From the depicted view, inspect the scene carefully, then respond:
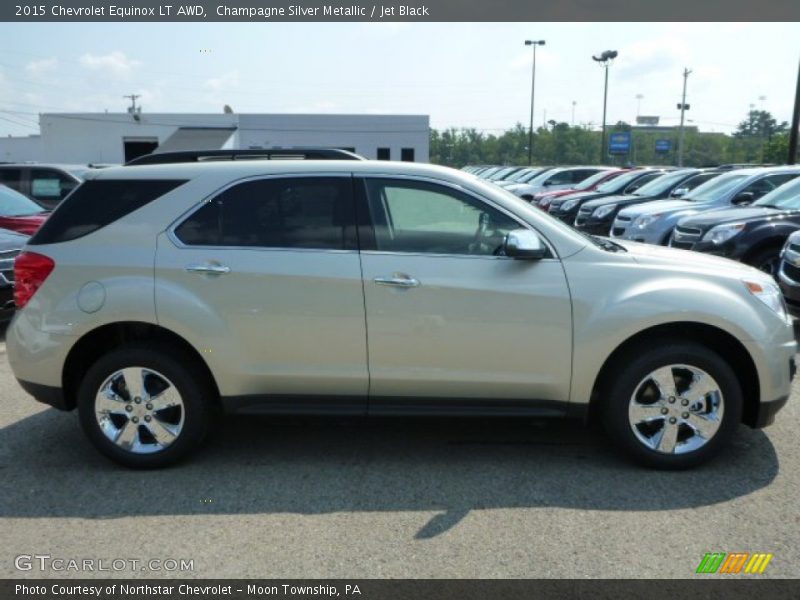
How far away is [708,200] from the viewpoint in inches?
465

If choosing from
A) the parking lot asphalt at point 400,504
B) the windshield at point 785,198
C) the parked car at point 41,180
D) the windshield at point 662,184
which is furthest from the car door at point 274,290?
the windshield at point 662,184

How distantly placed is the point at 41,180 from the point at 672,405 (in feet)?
38.3

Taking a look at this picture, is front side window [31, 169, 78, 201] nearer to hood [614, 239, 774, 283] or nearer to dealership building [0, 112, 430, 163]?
hood [614, 239, 774, 283]

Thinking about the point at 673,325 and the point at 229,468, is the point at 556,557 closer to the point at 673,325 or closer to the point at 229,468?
the point at 673,325

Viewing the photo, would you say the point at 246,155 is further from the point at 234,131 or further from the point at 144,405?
the point at 234,131

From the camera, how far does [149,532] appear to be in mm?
3551

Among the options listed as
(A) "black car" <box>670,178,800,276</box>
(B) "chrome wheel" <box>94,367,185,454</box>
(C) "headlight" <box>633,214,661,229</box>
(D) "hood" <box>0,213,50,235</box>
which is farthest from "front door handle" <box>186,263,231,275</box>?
(C) "headlight" <box>633,214,661,229</box>

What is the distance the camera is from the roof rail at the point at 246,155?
4.80 m

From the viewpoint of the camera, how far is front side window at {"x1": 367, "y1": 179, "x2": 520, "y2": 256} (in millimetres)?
4184

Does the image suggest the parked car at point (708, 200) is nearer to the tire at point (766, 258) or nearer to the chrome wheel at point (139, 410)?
the tire at point (766, 258)

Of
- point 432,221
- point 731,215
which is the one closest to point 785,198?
point 731,215

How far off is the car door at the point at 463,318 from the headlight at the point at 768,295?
112cm

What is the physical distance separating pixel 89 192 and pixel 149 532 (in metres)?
2.03
